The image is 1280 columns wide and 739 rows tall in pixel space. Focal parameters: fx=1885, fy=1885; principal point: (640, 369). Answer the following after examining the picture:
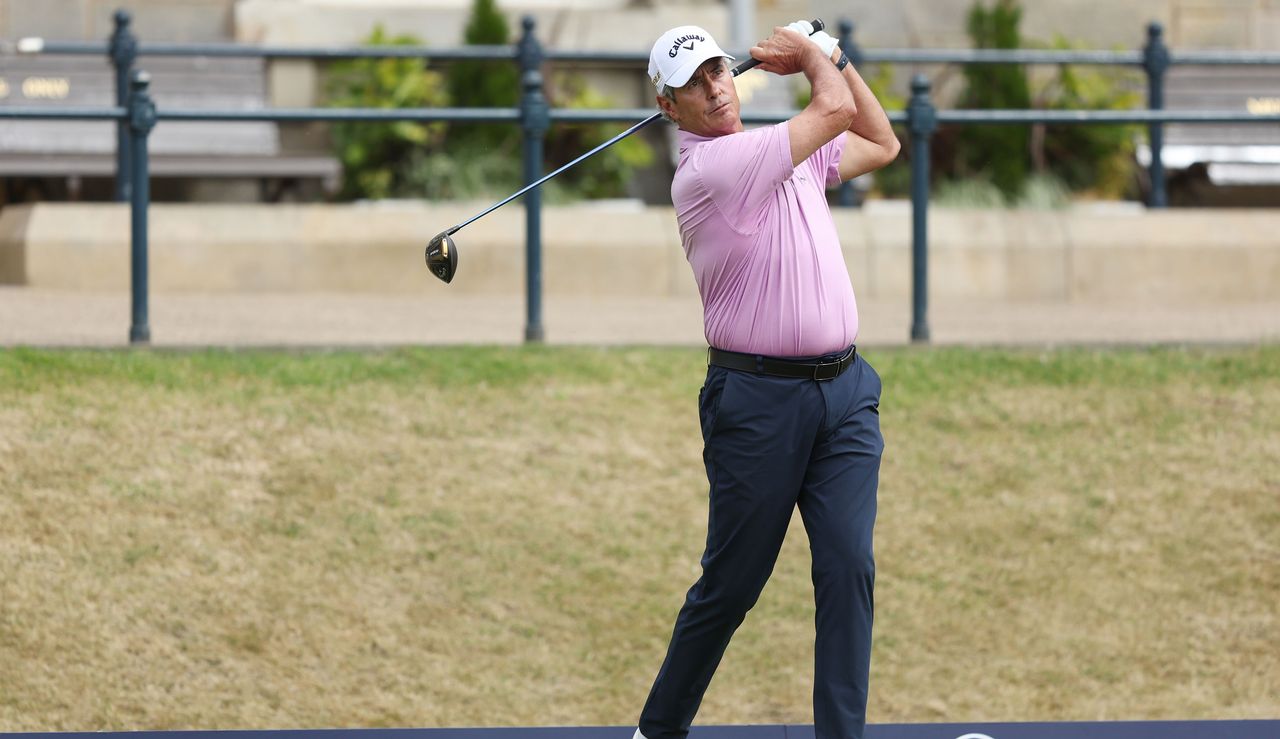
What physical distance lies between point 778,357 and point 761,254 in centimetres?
26

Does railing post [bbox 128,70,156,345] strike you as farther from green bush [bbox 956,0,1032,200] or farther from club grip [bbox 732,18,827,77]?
green bush [bbox 956,0,1032,200]

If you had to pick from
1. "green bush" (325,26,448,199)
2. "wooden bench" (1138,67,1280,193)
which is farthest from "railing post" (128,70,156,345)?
"wooden bench" (1138,67,1280,193)

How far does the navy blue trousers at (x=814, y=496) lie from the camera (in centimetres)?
466

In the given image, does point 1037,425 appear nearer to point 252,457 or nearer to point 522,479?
point 522,479

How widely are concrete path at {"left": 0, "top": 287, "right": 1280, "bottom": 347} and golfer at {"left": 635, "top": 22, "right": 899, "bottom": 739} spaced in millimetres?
4090

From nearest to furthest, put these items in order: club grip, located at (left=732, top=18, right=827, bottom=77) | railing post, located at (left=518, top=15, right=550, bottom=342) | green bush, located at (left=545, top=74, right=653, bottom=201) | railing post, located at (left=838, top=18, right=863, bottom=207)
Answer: club grip, located at (left=732, top=18, right=827, bottom=77) < railing post, located at (left=518, top=15, right=550, bottom=342) < railing post, located at (left=838, top=18, right=863, bottom=207) < green bush, located at (left=545, top=74, right=653, bottom=201)

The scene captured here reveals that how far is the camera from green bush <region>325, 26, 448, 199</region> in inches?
531

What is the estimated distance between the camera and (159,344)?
861cm

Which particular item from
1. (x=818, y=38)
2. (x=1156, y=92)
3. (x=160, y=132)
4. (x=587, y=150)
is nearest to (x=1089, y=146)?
(x=1156, y=92)

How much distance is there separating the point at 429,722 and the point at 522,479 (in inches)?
54.4

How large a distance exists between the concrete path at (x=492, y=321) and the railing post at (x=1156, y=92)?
1.10m

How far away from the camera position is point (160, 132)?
13.6 m

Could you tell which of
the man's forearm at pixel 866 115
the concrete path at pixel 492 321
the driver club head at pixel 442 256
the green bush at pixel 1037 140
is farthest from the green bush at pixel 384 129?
the man's forearm at pixel 866 115

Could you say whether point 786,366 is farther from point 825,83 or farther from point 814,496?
point 825,83
